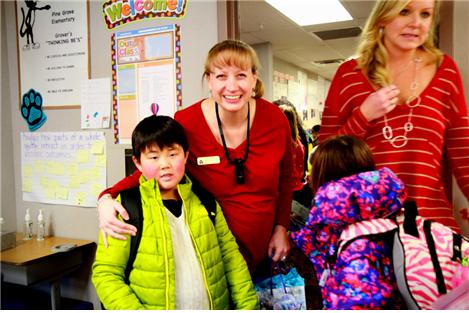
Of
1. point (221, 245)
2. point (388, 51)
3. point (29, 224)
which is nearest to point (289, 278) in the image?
point (221, 245)

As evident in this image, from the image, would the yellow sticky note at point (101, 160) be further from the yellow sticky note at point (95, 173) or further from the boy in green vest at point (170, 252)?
the boy in green vest at point (170, 252)

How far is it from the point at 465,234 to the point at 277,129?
70 cm

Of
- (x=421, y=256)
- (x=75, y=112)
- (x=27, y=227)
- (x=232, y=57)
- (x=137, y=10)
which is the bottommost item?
(x=27, y=227)

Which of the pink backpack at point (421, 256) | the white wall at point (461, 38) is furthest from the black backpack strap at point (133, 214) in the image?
the white wall at point (461, 38)

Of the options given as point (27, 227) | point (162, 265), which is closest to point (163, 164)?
point (162, 265)

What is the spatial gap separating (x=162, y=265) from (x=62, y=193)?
54.8 inches

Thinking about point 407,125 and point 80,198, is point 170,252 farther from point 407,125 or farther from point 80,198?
point 80,198

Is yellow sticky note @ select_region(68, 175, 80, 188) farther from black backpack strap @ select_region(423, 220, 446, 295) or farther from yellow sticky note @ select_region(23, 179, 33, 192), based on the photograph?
black backpack strap @ select_region(423, 220, 446, 295)

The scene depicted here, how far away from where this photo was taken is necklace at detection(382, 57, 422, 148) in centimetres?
120

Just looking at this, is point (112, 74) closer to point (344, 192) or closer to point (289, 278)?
point (289, 278)

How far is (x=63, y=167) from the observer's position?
233 cm

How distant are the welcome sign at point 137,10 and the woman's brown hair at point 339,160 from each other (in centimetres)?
109

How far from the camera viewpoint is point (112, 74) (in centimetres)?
204

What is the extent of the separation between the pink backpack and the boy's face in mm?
575
